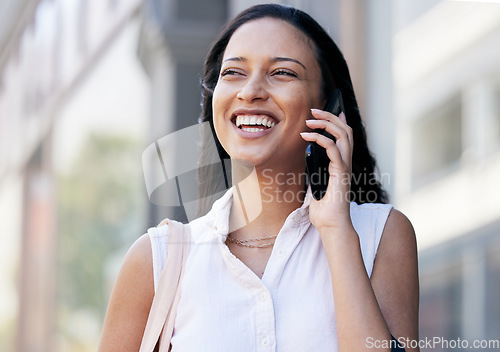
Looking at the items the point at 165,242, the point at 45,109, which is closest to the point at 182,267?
the point at 165,242

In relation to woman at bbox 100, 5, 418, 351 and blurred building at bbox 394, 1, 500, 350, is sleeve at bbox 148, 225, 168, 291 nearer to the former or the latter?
woman at bbox 100, 5, 418, 351

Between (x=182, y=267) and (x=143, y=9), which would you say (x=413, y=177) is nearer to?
(x=182, y=267)

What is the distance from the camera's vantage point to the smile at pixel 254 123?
2164 millimetres

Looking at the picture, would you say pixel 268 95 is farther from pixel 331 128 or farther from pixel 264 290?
pixel 264 290

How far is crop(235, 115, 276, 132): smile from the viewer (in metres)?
2.16

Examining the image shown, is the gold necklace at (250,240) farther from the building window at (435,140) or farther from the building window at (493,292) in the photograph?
the building window at (435,140)

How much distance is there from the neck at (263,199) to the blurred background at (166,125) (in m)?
0.28

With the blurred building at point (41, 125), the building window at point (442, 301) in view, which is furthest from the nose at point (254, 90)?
the blurred building at point (41, 125)

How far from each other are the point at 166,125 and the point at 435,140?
286 centimetres

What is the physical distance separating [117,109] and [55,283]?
383cm

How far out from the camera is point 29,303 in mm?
15234

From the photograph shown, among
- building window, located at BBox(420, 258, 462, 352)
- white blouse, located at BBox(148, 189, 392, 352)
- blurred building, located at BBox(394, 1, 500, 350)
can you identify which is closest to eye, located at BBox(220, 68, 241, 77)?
white blouse, located at BBox(148, 189, 392, 352)

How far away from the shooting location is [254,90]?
7.04 ft

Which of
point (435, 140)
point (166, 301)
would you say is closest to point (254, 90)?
point (166, 301)
